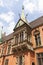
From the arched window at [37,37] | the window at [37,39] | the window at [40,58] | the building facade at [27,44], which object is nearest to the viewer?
the window at [40,58]

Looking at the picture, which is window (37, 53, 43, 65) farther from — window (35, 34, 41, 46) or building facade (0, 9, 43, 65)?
window (35, 34, 41, 46)

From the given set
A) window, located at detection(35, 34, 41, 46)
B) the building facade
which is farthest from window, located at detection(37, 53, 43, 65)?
window, located at detection(35, 34, 41, 46)

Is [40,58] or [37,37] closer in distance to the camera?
[40,58]

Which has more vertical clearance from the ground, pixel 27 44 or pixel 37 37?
pixel 37 37

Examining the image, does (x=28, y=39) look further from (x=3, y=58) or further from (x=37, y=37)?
(x=3, y=58)

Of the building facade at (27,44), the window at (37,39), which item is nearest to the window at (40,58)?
the building facade at (27,44)

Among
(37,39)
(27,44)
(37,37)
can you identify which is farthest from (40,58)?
(37,37)

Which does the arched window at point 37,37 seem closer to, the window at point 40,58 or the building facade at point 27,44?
the building facade at point 27,44

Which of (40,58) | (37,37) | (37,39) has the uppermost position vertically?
(37,37)

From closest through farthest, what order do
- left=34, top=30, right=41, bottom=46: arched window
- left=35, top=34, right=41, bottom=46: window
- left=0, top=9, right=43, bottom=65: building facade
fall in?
left=0, top=9, right=43, bottom=65: building facade < left=35, top=34, right=41, bottom=46: window < left=34, top=30, right=41, bottom=46: arched window

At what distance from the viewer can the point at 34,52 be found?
20.9 m

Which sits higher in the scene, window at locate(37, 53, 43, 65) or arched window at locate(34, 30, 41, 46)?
arched window at locate(34, 30, 41, 46)

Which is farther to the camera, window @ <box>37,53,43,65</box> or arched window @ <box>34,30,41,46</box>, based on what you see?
arched window @ <box>34,30,41,46</box>

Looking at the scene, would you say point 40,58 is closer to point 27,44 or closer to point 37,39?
point 27,44
